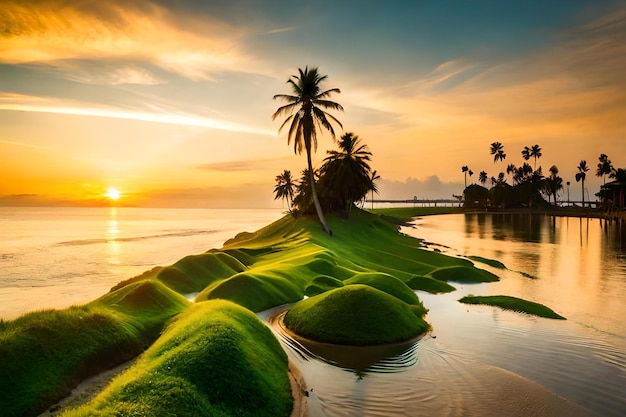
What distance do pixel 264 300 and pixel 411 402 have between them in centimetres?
1414

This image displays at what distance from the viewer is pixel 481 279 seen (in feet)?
130

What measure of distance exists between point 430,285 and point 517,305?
845cm

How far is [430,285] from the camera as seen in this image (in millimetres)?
35031

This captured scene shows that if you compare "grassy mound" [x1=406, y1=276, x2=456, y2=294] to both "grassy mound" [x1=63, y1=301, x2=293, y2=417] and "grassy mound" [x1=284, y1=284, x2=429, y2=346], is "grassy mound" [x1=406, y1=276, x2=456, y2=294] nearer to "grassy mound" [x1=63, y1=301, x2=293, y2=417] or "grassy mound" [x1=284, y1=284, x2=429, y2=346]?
"grassy mound" [x1=284, y1=284, x2=429, y2=346]

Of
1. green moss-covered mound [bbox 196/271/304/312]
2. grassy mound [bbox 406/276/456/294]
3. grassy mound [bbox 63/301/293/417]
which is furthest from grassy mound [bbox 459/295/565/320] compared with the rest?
grassy mound [bbox 63/301/293/417]

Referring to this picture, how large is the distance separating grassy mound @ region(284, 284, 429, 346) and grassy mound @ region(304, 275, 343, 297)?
662 cm

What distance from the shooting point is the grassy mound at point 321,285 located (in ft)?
97.7

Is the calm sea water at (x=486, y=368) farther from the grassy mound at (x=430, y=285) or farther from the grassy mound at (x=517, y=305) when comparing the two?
Answer: the grassy mound at (x=430, y=285)

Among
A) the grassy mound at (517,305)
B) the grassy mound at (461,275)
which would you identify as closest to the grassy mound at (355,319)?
the grassy mound at (517,305)

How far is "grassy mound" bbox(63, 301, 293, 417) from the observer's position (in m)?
9.74

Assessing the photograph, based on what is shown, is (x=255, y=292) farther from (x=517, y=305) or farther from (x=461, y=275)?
(x=461, y=275)

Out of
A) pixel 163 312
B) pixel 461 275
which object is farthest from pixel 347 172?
pixel 163 312

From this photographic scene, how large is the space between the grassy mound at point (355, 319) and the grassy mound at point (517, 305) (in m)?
9.13

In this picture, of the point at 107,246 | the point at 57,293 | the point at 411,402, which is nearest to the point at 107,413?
the point at 411,402
